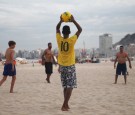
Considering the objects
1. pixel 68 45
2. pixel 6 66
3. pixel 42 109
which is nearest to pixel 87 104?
pixel 42 109

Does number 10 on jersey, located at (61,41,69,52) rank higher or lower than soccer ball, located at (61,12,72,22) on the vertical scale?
lower

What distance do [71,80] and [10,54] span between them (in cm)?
380

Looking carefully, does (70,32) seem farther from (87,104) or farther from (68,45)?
(87,104)

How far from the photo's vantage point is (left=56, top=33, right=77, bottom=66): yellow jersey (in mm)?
6785

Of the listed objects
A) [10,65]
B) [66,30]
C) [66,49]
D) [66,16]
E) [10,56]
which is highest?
[66,16]

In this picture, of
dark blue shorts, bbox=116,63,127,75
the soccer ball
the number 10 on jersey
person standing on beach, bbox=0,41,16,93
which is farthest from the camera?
dark blue shorts, bbox=116,63,127,75

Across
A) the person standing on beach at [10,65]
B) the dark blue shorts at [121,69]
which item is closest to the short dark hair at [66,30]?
the person standing on beach at [10,65]

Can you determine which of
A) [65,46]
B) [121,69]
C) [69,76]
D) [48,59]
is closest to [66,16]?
[65,46]

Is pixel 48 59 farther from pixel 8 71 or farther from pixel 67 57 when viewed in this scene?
pixel 67 57

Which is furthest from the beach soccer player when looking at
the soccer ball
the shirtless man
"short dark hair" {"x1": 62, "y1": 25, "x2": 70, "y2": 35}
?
the soccer ball

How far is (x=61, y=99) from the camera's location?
871 cm

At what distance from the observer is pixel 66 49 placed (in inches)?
268

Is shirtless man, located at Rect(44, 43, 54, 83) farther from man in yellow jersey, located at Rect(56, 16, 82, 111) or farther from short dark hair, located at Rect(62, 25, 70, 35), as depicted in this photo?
short dark hair, located at Rect(62, 25, 70, 35)

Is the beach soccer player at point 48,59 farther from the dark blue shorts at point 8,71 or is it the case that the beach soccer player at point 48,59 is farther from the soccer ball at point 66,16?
the soccer ball at point 66,16
